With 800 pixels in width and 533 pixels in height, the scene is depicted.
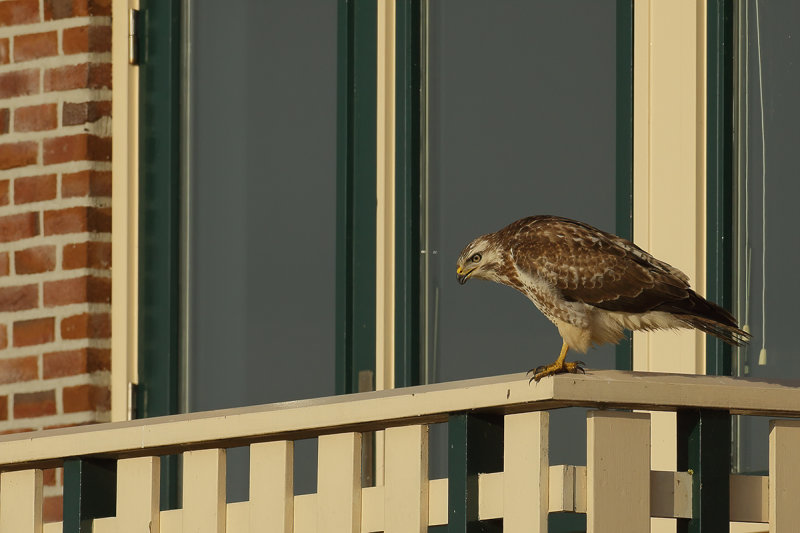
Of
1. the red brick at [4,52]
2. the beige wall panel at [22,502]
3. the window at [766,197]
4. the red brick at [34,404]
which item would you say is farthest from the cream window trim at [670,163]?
the red brick at [4,52]

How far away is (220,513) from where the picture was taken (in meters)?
3.45

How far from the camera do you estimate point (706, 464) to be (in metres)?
3.01

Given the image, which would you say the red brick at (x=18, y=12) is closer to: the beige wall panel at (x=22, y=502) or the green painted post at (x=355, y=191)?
the green painted post at (x=355, y=191)

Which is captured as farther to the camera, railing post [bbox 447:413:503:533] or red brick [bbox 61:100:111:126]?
red brick [bbox 61:100:111:126]

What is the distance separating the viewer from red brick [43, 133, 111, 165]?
212 inches

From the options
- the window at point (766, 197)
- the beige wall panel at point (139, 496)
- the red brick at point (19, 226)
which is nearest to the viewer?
the beige wall panel at point (139, 496)

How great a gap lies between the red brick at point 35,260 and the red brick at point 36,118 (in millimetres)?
420

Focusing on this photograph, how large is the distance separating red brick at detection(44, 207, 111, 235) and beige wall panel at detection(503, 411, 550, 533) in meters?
2.70

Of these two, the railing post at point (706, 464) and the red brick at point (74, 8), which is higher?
the red brick at point (74, 8)

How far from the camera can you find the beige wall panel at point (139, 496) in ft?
11.6

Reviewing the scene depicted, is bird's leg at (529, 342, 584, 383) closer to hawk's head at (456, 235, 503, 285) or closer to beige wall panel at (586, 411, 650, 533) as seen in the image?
beige wall panel at (586, 411, 650, 533)

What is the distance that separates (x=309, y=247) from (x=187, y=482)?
1.78 metres

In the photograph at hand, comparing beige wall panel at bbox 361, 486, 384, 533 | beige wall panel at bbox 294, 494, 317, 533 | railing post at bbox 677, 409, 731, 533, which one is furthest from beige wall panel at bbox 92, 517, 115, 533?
railing post at bbox 677, 409, 731, 533

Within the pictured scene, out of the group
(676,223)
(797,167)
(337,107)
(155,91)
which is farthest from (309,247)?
(797,167)
